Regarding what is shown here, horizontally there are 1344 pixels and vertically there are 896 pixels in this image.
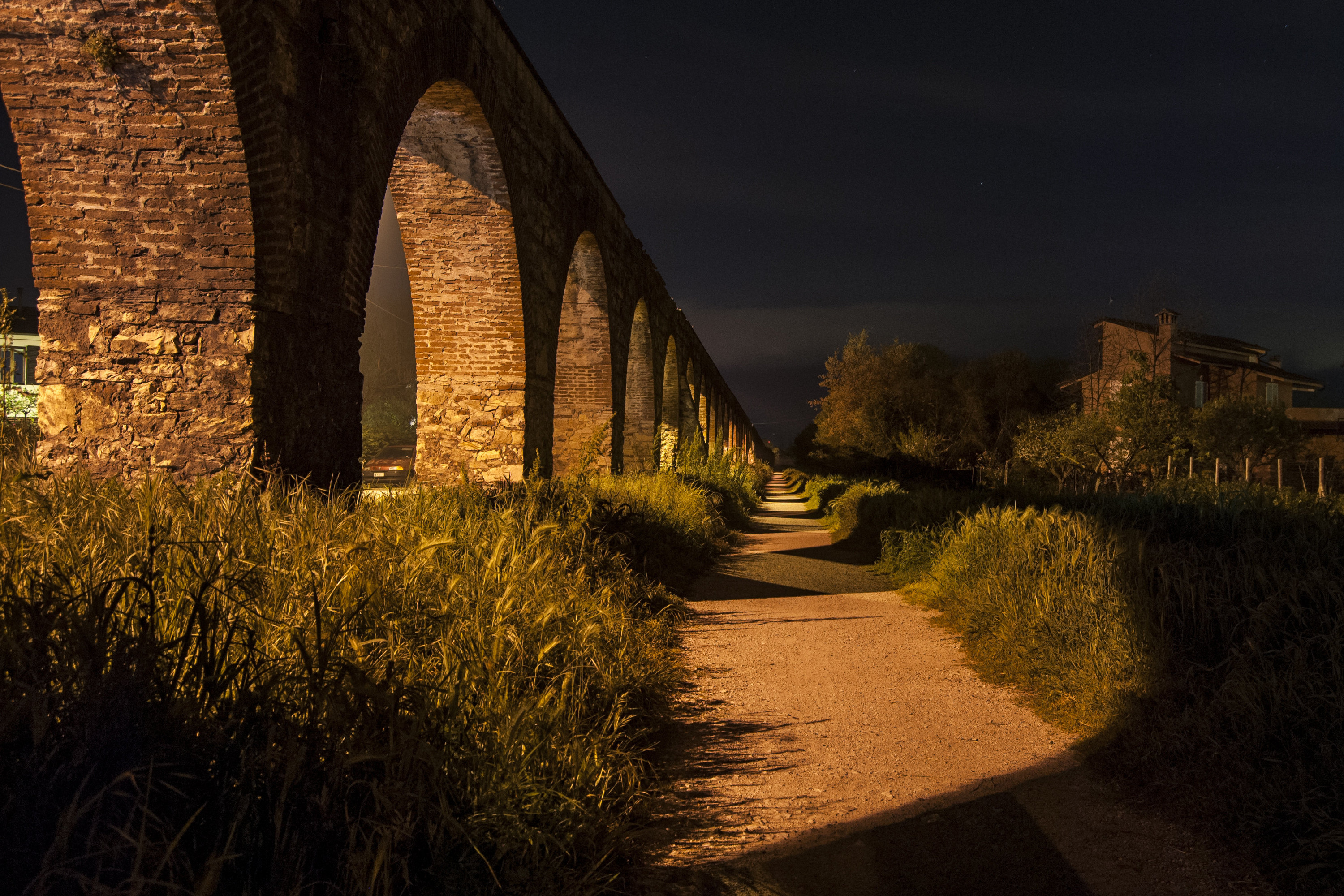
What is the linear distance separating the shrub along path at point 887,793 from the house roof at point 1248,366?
34.4m

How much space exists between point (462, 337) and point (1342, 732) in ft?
24.2

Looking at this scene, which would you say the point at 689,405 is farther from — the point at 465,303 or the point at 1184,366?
the point at 1184,366

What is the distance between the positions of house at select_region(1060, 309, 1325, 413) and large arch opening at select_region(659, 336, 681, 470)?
66.2 feet

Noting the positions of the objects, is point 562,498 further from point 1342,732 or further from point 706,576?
point 1342,732

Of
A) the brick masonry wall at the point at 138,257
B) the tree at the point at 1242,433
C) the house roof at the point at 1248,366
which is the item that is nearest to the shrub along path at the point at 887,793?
the brick masonry wall at the point at 138,257

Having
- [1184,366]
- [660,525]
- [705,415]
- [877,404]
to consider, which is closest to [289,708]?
[660,525]

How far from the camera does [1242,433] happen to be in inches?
877

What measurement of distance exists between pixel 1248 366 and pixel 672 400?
28689mm

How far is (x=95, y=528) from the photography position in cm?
272

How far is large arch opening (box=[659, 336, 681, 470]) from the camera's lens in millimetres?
18531

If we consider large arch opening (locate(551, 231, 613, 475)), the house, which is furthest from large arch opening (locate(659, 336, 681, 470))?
the house

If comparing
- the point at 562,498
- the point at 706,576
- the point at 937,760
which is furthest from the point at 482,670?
the point at 706,576

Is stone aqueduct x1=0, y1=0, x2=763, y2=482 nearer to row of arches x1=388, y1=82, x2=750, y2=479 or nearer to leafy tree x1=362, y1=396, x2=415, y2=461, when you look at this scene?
row of arches x1=388, y1=82, x2=750, y2=479

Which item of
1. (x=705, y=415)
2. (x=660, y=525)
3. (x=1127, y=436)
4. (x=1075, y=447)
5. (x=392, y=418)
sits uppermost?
(x=392, y=418)
